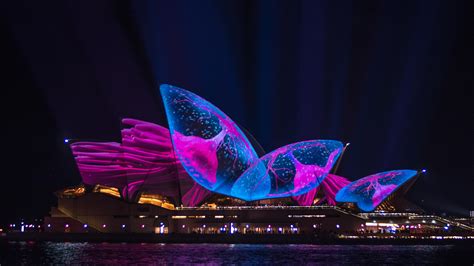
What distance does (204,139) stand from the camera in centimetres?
4819

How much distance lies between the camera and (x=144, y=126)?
51875 mm

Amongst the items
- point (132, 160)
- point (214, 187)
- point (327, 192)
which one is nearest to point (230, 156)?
point (214, 187)

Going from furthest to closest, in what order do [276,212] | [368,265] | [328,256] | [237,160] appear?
[276,212] → [237,160] → [328,256] → [368,265]

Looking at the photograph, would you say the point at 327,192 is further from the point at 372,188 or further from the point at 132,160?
the point at 132,160

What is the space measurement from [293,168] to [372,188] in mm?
10472

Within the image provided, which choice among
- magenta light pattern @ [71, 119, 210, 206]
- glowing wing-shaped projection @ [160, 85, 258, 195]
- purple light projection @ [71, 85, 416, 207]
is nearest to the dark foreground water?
glowing wing-shaped projection @ [160, 85, 258, 195]

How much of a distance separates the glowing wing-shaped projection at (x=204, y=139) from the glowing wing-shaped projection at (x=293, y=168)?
1265 millimetres

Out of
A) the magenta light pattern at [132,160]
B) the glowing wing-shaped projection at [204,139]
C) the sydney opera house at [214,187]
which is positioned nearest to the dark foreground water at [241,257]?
the glowing wing-shaped projection at [204,139]

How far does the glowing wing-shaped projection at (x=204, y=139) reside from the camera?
4766 centimetres

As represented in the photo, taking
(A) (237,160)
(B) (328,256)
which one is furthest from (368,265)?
(A) (237,160)

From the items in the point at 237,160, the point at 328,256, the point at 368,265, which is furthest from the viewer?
the point at 237,160

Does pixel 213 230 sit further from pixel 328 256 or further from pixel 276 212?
pixel 328 256

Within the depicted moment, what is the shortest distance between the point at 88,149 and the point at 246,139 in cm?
1685

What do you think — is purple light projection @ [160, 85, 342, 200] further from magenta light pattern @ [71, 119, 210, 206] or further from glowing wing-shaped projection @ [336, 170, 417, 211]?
glowing wing-shaped projection @ [336, 170, 417, 211]
